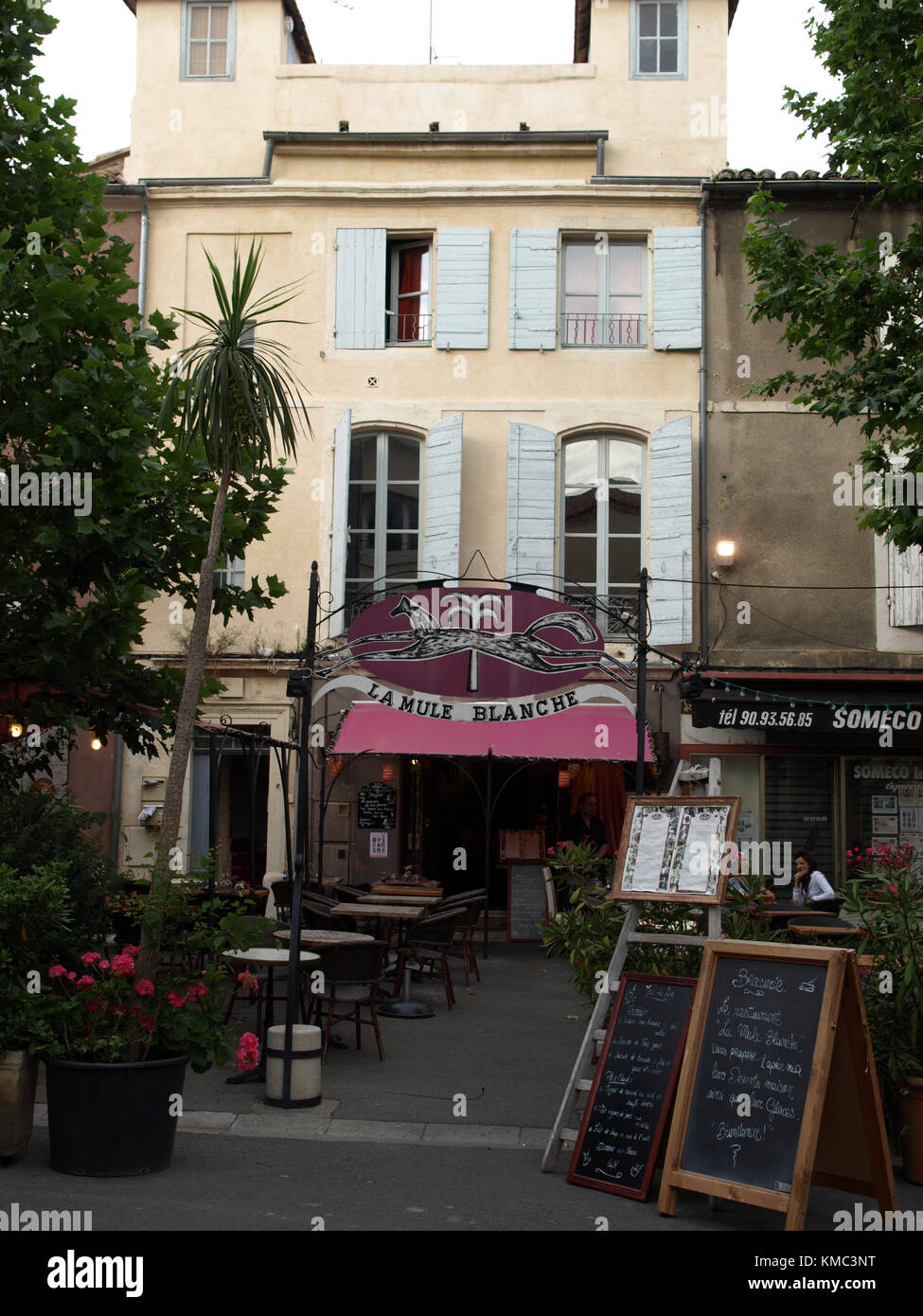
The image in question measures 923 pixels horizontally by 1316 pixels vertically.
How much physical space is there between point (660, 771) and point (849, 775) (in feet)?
7.55

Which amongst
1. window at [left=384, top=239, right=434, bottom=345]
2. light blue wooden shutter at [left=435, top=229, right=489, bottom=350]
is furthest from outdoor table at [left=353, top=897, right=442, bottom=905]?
window at [left=384, top=239, right=434, bottom=345]

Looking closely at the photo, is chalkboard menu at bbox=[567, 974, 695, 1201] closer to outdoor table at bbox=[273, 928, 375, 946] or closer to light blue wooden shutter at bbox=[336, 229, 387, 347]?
outdoor table at bbox=[273, 928, 375, 946]

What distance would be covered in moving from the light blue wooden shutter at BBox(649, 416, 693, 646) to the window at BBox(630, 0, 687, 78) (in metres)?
5.02

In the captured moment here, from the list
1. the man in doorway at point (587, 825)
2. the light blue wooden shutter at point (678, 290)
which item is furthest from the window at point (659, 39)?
the man in doorway at point (587, 825)

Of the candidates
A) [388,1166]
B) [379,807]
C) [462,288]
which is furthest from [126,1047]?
[462,288]

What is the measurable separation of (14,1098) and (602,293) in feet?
44.8

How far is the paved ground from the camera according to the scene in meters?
5.45

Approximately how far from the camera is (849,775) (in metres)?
15.7

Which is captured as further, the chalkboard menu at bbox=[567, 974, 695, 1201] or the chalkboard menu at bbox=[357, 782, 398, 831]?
the chalkboard menu at bbox=[357, 782, 398, 831]

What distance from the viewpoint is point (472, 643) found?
1012 centimetres

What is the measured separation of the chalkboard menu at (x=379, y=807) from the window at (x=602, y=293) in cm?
634

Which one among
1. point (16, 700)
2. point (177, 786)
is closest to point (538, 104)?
point (16, 700)

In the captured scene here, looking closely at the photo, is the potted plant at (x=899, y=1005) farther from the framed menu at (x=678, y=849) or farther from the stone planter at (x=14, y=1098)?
the stone planter at (x=14, y=1098)

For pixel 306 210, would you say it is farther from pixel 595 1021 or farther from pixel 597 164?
pixel 595 1021
